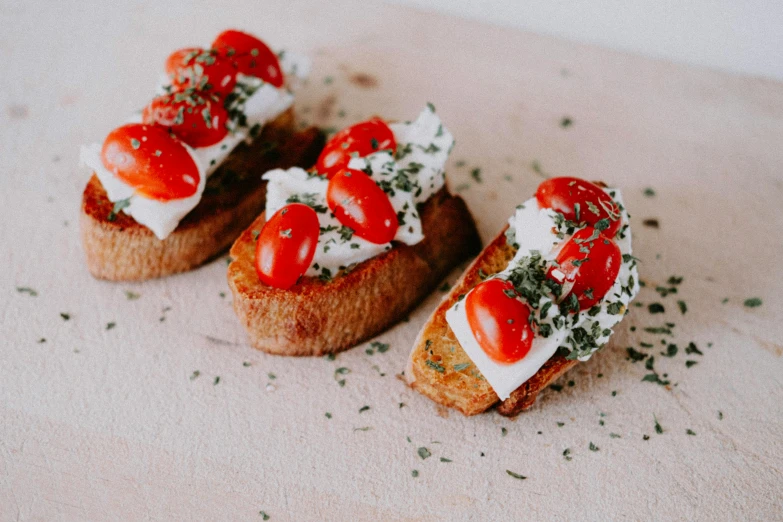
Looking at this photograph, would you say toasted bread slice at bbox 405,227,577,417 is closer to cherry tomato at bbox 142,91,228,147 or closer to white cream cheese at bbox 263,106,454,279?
white cream cheese at bbox 263,106,454,279

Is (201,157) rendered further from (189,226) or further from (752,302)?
(752,302)

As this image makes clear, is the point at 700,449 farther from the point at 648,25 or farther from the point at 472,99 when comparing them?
the point at 648,25

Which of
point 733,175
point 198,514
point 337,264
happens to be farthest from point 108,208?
point 733,175

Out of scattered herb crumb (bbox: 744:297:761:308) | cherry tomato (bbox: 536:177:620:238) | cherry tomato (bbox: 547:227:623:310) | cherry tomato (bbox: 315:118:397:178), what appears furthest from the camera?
scattered herb crumb (bbox: 744:297:761:308)

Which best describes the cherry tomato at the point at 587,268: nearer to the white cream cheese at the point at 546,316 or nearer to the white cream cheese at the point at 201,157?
the white cream cheese at the point at 546,316

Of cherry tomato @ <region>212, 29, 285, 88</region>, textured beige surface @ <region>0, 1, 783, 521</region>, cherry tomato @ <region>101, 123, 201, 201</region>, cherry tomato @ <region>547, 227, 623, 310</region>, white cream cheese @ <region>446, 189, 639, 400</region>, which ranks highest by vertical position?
cherry tomato @ <region>212, 29, 285, 88</region>

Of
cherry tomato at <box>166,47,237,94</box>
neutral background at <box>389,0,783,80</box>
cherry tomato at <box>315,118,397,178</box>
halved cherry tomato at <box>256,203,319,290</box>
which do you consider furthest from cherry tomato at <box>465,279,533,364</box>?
neutral background at <box>389,0,783,80</box>

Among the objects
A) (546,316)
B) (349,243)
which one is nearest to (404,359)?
(349,243)
